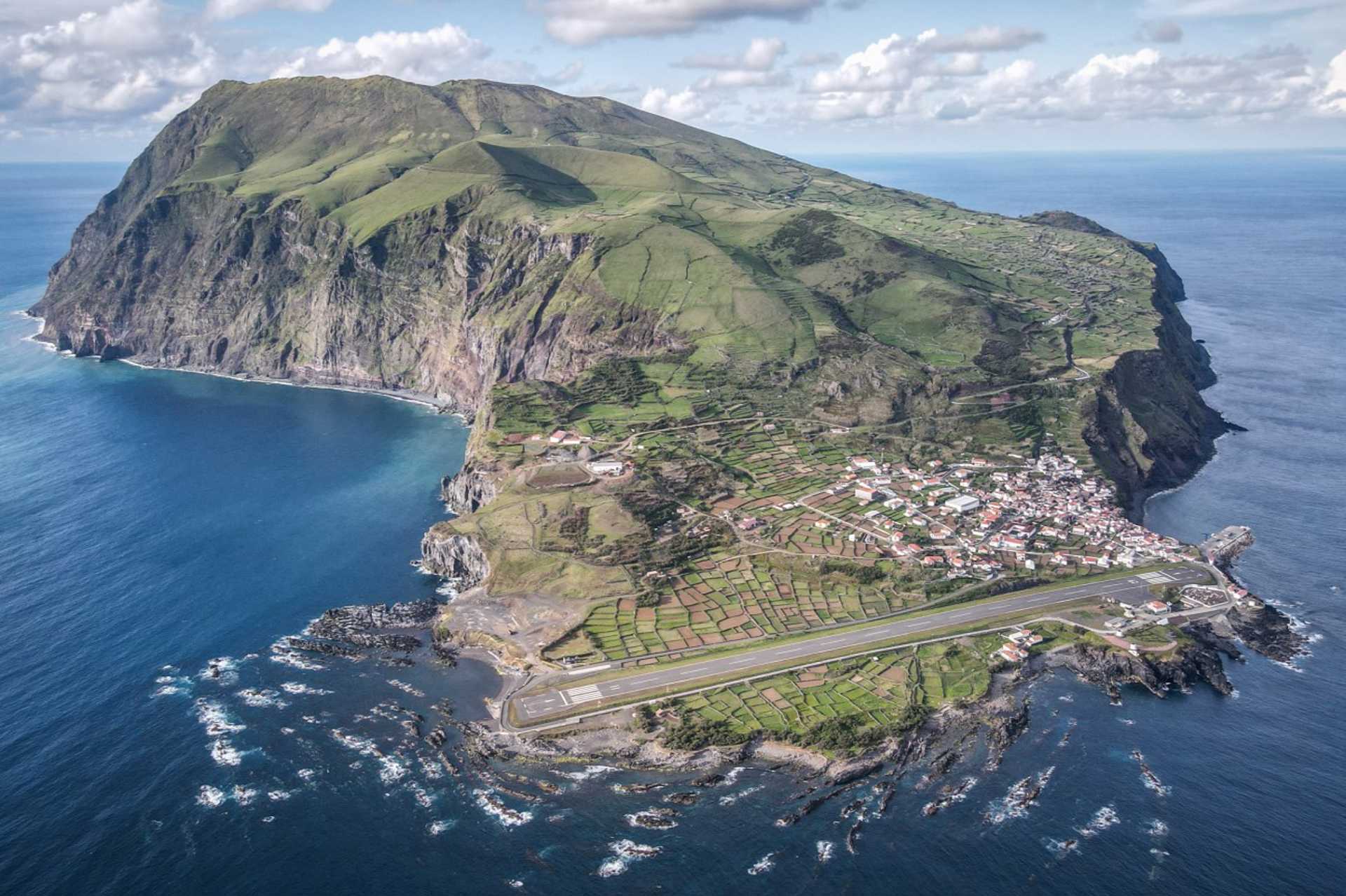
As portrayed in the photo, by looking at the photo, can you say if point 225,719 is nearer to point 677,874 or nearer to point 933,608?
point 677,874

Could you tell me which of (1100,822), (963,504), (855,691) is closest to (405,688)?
(855,691)

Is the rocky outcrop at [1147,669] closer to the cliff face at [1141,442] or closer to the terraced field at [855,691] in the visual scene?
the terraced field at [855,691]

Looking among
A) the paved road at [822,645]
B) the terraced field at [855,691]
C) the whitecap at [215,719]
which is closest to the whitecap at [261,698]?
the whitecap at [215,719]

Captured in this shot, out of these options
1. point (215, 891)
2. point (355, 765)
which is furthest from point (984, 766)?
point (215, 891)

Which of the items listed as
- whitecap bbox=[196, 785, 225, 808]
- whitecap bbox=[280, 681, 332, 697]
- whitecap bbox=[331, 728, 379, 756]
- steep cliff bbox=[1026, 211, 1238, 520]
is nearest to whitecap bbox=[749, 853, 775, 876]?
whitecap bbox=[331, 728, 379, 756]

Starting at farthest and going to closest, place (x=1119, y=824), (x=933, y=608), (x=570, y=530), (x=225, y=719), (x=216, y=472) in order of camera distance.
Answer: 1. (x=216, y=472)
2. (x=570, y=530)
3. (x=933, y=608)
4. (x=225, y=719)
5. (x=1119, y=824)

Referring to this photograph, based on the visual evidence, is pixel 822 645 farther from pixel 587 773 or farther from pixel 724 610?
pixel 587 773

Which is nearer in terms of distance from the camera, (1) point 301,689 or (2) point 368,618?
(1) point 301,689

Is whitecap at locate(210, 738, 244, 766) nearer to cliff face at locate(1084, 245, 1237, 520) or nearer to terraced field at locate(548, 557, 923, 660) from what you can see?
terraced field at locate(548, 557, 923, 660)
